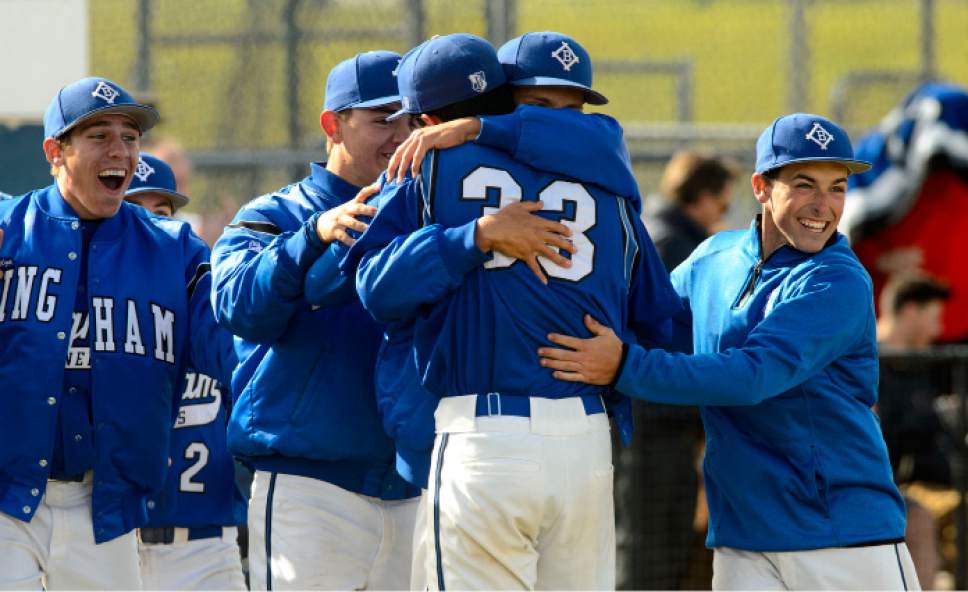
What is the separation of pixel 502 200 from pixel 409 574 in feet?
4.29

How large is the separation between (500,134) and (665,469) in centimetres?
402

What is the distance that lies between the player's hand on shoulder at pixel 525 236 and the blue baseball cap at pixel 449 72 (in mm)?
362

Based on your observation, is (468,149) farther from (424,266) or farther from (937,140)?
(937,140)

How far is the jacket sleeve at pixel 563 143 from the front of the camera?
4.04 m

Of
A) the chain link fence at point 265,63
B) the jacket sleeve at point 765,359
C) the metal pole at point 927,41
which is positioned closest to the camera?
the jacket sleeve at point 765,359

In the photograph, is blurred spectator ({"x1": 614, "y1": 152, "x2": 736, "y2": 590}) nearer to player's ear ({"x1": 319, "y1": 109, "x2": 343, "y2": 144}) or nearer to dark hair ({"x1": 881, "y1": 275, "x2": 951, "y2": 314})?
dark hair ({"x1": 881, "y1": 275, "x2": 951, "y2": 314})

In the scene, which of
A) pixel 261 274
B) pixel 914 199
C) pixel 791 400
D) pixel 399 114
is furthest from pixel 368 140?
pixel 914 199

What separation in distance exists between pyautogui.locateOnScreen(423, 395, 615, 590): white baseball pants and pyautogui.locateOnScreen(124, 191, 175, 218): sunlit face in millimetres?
2522

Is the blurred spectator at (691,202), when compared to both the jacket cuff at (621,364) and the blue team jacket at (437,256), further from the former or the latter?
the jacket cuff at (621,364)

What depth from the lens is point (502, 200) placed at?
4.05 meters

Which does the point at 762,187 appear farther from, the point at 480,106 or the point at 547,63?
the point at 480,106

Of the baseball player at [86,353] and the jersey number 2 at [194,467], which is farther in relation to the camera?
the jersey number 2 at [194,467]

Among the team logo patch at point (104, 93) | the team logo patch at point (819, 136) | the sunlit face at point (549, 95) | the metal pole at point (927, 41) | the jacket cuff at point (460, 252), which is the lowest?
the jacket cuff at point (460, 252)

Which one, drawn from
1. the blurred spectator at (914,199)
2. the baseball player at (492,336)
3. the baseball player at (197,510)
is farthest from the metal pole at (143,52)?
the blurred spectator at (914,199)
